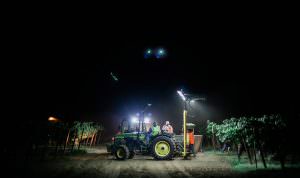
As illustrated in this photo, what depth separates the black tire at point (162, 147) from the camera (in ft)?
49.0

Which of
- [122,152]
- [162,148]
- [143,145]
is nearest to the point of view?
[162,148]

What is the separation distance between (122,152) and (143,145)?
3.88 ft

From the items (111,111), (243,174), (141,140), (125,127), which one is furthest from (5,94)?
(243,174)

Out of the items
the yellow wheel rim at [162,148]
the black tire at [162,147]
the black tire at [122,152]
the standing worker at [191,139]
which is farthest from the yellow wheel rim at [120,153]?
the standing worker at [191,139]

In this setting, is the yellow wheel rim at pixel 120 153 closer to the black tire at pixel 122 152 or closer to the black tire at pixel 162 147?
the black tire at pixel 122 152

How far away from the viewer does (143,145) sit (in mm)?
15703

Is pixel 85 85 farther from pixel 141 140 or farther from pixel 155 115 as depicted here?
pixel 141 140

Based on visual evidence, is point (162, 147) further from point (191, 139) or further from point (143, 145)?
point (191, 139)

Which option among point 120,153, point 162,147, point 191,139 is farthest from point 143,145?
point 191,139

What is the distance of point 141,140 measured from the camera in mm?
15781

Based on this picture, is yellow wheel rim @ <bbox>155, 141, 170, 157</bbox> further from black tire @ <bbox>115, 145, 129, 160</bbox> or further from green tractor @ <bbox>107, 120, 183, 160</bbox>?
black tire @ <bbox>115, 145, 129, 160</bbox>

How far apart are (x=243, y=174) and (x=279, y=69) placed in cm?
1794

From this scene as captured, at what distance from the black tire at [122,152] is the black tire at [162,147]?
4.41ft

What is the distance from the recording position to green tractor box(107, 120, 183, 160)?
1504cm
